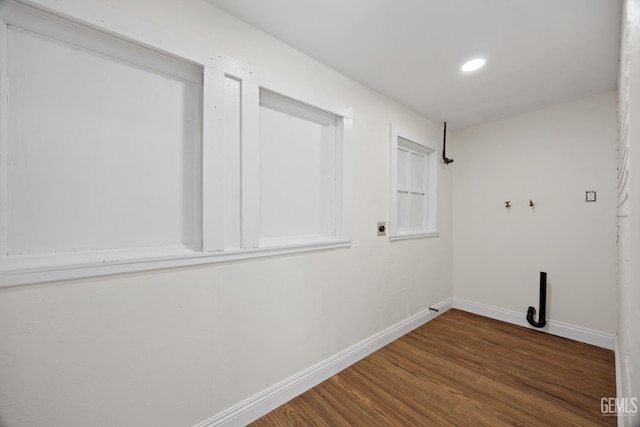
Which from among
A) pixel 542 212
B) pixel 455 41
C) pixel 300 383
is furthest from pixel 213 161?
pixel 542 212

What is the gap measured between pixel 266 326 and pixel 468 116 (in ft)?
9.89

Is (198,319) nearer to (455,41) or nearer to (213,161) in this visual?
(213,161)

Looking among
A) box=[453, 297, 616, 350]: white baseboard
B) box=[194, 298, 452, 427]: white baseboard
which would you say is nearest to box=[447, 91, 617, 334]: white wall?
box=[453, 297, 616, 350]: white baseboard

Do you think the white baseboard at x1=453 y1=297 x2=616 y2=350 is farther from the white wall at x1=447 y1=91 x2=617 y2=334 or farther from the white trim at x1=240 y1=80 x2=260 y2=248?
the white trim at x1=240 y1=80 x2=260 y2=248

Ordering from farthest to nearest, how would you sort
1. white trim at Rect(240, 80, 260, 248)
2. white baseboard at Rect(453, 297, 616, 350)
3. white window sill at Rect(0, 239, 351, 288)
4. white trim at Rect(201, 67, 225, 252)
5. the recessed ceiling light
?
white baseboard at Rect(453, 297, 616, 350), the recessed ceiling light, white trim at Rect(240, 80, 260, 248), white trim at Rect(201, 67, 225, 252), white window sill at Rect(0, 239, 351, 288)

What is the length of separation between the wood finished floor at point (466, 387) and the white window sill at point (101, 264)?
1.03m

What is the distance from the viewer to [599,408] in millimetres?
1519

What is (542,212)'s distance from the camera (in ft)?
8.41

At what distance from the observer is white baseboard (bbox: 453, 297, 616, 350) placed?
88.0 inches

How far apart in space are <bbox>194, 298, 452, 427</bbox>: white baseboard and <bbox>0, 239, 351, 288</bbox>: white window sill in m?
0.86

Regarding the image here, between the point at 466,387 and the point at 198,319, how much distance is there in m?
1.87

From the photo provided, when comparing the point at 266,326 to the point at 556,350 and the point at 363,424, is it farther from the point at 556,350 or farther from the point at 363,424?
the point at 556,350

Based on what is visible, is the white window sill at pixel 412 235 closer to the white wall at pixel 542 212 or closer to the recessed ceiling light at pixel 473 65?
the white wall at pixel 542 212

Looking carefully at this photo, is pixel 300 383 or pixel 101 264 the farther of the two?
pixel 300 383
